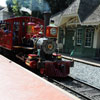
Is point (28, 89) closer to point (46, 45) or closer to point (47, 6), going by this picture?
point (46, 45)

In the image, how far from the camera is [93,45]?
40.1 ft

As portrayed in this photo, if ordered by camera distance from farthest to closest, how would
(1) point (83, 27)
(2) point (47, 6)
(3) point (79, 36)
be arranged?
Result: 1. (2) point (47, 6)
2. (3) point (79, 36)
3. (1) point (83, 27)

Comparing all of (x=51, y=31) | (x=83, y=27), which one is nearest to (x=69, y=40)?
(x=83, y=27)

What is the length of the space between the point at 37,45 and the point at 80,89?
2.77 metres

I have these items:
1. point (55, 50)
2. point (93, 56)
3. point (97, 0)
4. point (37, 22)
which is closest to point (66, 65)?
point (55, 50)

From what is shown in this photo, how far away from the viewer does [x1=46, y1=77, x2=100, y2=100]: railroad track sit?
4.93 metres

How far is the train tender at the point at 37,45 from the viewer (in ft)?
21.8

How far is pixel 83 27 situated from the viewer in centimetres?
1292

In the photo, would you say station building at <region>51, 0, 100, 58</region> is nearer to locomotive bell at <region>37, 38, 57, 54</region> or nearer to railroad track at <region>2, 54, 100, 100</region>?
locomotive bell at <region>37, 38, 57, 54</region>

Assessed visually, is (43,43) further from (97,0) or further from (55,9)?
(55,9)

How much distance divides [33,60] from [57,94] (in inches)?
116

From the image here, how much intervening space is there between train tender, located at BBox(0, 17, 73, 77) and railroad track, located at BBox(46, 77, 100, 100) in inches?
19.2

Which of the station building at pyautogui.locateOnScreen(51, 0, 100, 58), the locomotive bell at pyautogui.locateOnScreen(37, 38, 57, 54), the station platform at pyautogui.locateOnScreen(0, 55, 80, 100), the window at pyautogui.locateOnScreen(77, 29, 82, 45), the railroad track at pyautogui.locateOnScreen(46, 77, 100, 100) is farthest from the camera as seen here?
the window at pyautogui.locateOnScreen(77, 29, 82, 45)

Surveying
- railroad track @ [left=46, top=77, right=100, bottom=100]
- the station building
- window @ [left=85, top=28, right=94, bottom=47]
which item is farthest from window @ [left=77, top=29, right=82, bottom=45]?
railroad track @ [left=46, top=77, right=100, bottom=100]
